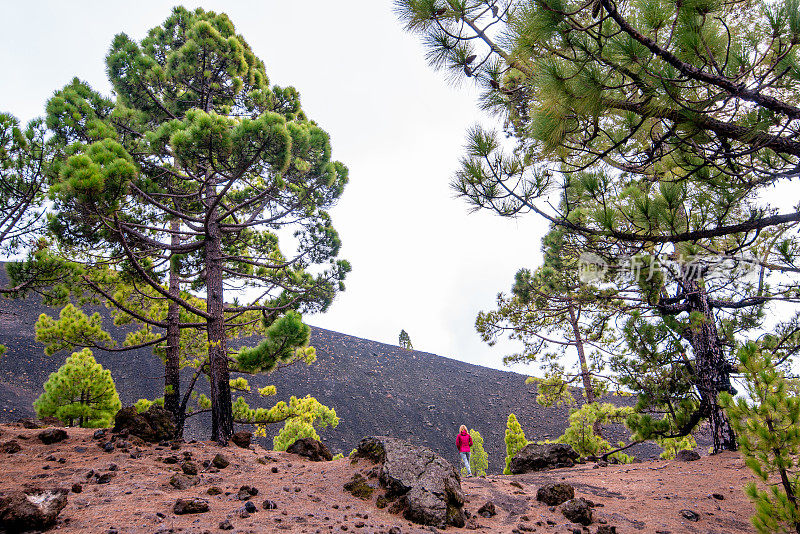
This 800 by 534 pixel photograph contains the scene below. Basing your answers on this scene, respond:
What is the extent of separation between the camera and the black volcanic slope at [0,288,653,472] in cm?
1847

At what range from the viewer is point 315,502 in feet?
12.5

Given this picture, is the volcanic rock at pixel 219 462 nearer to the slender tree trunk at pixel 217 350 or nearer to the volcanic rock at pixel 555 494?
the slender tree trunk at pixel 217 350

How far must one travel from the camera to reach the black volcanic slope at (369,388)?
18469 millimetres

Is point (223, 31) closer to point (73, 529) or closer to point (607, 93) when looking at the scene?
point (607, 93)

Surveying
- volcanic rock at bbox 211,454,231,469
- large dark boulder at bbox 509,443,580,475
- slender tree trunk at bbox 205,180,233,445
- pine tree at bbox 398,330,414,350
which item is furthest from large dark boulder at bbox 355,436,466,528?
pine tree at bbox 398,330,414,350

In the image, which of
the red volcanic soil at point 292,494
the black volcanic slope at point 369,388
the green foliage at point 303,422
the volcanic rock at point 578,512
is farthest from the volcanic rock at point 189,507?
the black volcanic slope at point 369,388

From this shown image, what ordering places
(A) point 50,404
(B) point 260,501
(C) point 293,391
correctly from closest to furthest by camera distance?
(B) point 260,501
(A) point 50,404
(C) point 293,391

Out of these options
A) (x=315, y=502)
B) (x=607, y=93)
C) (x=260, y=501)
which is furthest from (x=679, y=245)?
(x=260, y=501)

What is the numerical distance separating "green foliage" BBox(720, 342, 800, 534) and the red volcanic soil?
41.0 inches

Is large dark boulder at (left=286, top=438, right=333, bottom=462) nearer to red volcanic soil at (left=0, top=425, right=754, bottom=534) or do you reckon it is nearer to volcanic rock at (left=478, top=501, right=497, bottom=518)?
red volcanic soil at (left=0, top=425, right=754, bottom=534)

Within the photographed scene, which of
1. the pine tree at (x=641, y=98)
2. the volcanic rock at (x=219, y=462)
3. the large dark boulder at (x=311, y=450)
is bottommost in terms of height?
the large dark boulder at (x=311, y=450)

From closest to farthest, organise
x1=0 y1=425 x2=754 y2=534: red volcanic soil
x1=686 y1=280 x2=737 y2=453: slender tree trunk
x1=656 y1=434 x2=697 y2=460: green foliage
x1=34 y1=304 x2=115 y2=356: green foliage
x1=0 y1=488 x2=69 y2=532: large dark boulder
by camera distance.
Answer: x1=0 y1=488 x2=69 y2=532: large dark boulder, x1=0 y1=425 x2=754 y2=534: red volcanic soil, x1=686 y1=280 x2=737 y2=453: slender tree trunk, x1=34 y1=304 x2=115 y2=356: green foliage, x1=656 y1=434 x2=697 y2=460: green foliage

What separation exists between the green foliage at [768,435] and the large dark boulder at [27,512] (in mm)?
5124

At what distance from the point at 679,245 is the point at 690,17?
332 cm
